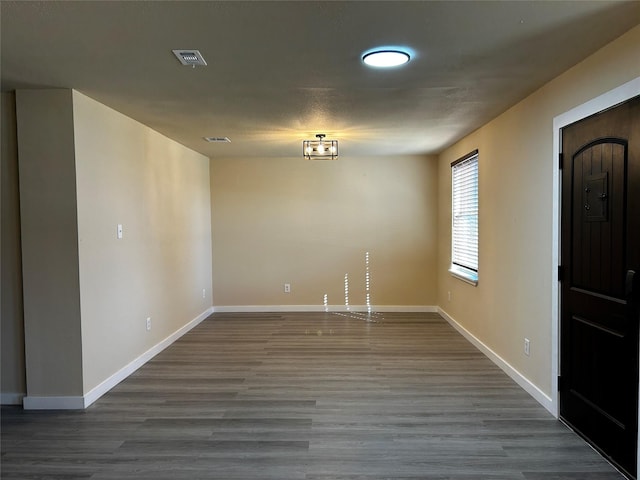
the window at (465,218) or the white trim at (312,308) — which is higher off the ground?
the window at (465,218)

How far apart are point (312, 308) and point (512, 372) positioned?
3.36m

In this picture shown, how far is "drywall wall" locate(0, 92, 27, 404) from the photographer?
3.11 meters

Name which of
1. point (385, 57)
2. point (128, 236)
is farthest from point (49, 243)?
point (385, 57)

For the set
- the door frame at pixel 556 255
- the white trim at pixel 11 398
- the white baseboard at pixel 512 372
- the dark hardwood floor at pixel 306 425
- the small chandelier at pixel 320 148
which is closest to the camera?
the dark hardwood floor at pixel 306 425

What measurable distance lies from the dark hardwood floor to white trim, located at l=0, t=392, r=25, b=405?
0.06m

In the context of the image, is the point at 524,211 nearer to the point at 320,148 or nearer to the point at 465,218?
the point at 465,218

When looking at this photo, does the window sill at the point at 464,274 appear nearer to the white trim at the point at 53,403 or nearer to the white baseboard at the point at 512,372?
the white baseboard at the point at 512,372

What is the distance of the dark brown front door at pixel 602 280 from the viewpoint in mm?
2184

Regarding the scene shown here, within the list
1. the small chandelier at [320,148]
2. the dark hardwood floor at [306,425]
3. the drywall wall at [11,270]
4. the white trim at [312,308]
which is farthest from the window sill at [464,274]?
the drywall wall at [11,270]

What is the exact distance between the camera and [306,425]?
2.83 m

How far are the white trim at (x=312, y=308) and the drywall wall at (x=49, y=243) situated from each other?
11.1 ft

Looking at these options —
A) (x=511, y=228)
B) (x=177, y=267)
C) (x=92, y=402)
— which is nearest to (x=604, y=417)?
(x=511, y=228)

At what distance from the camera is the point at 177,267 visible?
5059 mm

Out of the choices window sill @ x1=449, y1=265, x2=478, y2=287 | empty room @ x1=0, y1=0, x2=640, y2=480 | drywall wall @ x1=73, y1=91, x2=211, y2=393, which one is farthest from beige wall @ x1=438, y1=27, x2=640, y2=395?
drywall wall @ x1=73, y1=91, x2=211, y2=393
